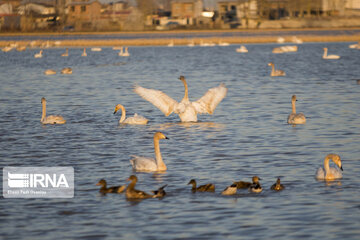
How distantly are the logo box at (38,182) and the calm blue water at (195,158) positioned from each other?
26cm

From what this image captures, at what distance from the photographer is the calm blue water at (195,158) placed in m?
12.2

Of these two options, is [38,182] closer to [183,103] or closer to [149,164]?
[149,164]

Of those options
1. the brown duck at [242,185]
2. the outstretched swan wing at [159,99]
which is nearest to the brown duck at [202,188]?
the brown duck at [242,185]

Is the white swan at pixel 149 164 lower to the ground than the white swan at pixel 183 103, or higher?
lower

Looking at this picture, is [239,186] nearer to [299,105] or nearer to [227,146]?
[227,146]

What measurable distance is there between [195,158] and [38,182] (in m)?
3.98

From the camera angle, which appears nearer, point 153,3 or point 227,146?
point 227,146

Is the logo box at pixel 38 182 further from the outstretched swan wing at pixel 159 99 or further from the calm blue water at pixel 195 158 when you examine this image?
the outstretched swan wing at pixel 159 99

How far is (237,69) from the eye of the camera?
169ft

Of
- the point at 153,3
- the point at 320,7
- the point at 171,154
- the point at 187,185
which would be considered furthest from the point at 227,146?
the point at 153,3

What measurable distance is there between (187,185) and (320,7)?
148542 millimetres

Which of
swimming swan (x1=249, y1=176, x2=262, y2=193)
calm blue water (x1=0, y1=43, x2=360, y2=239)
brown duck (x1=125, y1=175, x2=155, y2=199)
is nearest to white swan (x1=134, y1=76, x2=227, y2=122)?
calm blue water (x1=0, y1=43, x2=360, y2=239)

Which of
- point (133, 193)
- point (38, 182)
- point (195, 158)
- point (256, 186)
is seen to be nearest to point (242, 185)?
point (256, 186)

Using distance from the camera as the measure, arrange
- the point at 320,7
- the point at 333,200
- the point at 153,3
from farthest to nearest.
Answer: the point at 153,3, the point at 320,7, the point at 333,200
